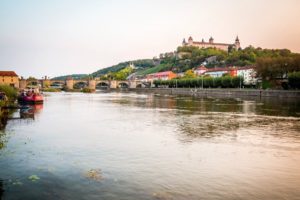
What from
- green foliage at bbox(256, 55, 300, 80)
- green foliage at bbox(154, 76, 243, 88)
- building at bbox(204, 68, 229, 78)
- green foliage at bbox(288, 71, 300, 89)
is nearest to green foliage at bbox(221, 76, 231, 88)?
green foliage at bbox(154, 76, 243, 88)

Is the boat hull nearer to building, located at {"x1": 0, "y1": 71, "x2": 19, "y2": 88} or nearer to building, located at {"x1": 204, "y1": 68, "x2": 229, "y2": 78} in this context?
building, located at {"x1": 0, "y1": 71, "x2": 19, "y2": 88}

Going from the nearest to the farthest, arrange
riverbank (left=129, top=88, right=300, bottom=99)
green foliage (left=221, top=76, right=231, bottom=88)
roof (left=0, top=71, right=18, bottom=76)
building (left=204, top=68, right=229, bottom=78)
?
riverbank (left=129, top=88, right=300, bottom=99)
green foliage (left=221, top=76, right=231, bottom=88)
roof (left=0, top=71, right=18, bottom=76)
building (left=204, top=68, right=229, bottom=78)

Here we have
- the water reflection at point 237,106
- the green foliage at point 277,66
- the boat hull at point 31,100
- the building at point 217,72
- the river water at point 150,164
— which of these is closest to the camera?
the river water at point 150,164

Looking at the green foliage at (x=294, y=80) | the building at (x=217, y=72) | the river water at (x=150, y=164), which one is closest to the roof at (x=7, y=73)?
the building at (x=217, y=72)

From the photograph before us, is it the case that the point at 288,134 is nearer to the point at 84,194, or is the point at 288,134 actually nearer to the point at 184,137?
the point at 184,137

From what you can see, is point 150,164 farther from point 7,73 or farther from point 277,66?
point 7,73

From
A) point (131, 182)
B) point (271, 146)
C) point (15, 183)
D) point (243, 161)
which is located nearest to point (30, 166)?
point (15, 183)

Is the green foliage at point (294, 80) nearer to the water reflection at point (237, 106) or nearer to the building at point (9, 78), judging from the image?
the water reflection at point (237, 106)

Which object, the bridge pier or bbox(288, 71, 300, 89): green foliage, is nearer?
bbox(288, 71, 300, 89): green foliage

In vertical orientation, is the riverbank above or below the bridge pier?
below

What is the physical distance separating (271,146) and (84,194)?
44.4ft

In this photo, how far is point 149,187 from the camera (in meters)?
12.5

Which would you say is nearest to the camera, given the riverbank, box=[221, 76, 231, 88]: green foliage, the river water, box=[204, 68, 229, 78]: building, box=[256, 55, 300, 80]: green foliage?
the river water

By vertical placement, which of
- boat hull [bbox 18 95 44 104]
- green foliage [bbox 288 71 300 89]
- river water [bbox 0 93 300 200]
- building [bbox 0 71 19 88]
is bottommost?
river water [bbox 0 93 300 200]
